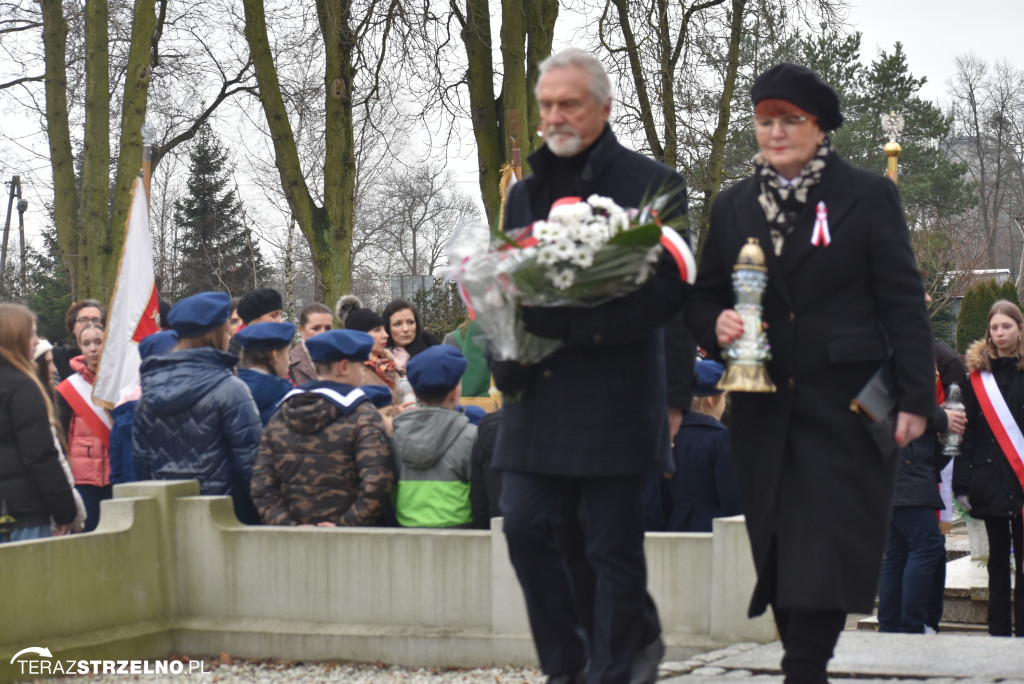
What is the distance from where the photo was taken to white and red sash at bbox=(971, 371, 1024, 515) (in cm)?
800

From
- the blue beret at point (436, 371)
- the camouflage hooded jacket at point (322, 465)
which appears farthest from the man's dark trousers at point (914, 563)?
the camouflage hooded jacket at point (322, 465)

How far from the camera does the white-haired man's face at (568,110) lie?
4121mm

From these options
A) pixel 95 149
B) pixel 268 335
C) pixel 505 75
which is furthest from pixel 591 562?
pixel 95 149

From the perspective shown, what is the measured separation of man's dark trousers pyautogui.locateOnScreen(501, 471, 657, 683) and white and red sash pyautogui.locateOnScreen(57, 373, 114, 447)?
195 inches

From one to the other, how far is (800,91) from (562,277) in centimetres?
96

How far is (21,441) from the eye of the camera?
689 cm

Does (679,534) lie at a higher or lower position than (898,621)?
higher

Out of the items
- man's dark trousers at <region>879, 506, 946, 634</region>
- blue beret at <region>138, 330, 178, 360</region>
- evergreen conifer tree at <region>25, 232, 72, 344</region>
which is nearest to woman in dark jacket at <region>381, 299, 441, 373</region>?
blue beret at <region>138, 330, 178, 360</region>

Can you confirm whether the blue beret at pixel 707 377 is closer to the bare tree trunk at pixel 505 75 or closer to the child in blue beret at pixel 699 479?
the child in blue beret at pixel 699 479

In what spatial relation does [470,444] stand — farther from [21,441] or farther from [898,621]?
[898,621]

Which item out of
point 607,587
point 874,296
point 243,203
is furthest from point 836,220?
point 243,203

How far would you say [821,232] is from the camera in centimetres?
399

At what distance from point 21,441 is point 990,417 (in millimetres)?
5703

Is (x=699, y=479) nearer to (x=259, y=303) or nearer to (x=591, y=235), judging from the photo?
(x=591, y=235)
